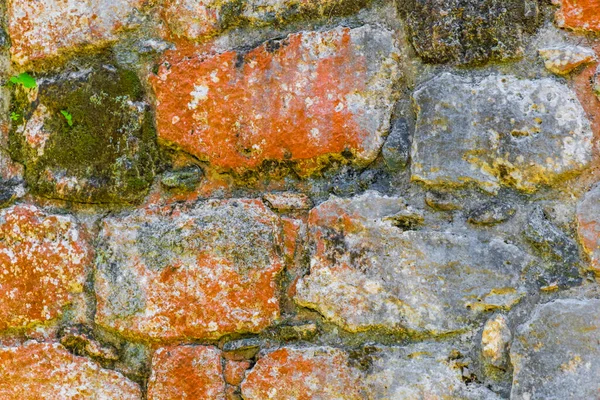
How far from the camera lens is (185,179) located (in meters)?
1.38

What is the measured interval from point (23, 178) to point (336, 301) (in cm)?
72

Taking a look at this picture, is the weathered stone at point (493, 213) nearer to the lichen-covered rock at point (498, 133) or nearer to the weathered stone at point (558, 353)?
the lichen-covered rock at point (498, 133)

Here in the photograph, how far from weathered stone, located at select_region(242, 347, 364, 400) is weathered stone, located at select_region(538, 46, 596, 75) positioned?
63 centimetres

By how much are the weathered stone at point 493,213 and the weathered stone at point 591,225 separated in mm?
111

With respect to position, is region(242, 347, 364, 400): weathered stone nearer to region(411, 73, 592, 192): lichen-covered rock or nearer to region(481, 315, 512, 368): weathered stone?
region(481, 315, 512, 368): weathered stone

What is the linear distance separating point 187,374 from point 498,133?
73 centimetres

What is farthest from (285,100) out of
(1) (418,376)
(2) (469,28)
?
(1) (418,376)

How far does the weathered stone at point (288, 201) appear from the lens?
52.1 inches

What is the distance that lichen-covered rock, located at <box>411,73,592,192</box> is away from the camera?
1.17m

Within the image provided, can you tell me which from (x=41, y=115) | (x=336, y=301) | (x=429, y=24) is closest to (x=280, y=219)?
(x=336, y=301)

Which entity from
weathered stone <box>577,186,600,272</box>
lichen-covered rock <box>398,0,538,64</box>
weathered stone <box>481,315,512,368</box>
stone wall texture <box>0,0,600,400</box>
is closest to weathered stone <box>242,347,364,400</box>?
stone wall texture <box>0,0,600,400</box>

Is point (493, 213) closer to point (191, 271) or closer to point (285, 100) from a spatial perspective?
point (285, 100)

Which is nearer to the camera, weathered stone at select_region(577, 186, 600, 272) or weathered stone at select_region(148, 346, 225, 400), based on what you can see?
weathered stone at select_region(577, 186, 600, 272)

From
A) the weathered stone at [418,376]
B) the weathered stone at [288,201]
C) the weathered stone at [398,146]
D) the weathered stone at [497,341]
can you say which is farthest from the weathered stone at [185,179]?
the weathered stone at [497,341]
